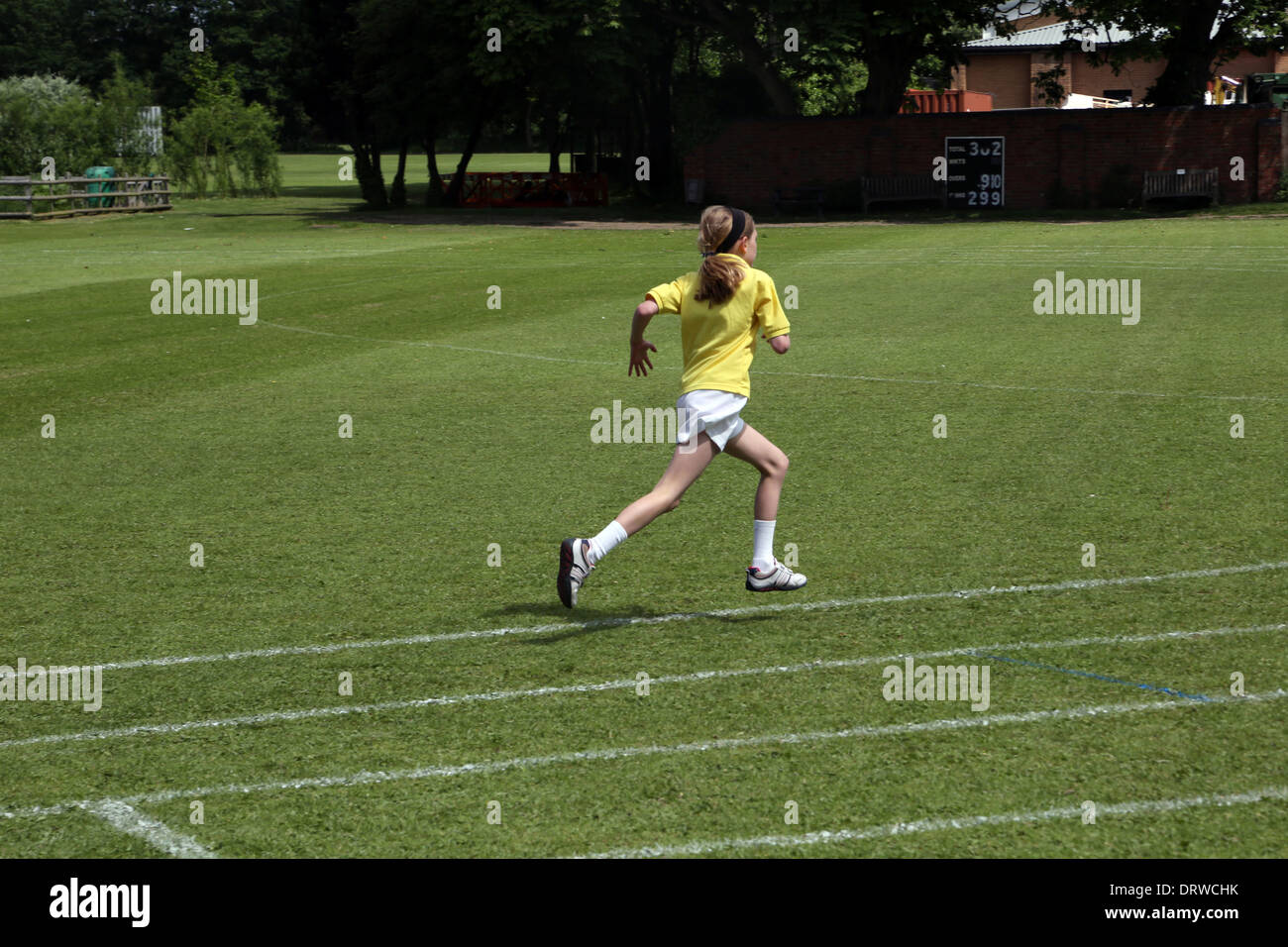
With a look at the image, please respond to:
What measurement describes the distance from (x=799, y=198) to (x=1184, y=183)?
37.2 ft

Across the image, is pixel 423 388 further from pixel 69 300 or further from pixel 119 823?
pixel 69 300

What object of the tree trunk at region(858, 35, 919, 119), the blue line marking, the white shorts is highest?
the tree trunk at region(858, 35, 919, 119)

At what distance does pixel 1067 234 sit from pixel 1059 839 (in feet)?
104

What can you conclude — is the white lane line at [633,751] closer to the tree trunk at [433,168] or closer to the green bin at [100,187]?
the tree trunk at [433,168]

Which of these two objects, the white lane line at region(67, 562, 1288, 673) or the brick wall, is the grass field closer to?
the white lane line at region(67, 562, 1288, 673)

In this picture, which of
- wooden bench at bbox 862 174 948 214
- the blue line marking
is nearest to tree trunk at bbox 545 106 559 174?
wooden bench at bbox 862 174 948 214

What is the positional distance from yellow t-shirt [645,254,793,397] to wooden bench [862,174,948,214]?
39.9m

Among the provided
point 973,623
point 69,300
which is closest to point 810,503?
point 973,623

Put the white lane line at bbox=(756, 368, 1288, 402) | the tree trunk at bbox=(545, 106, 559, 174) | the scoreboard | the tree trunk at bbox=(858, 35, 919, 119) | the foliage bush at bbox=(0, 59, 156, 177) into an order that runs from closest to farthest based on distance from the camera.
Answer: the white lane line at bbox=(756, 368, 1288, 402) < the scoreboard < the tree trunk at bbox=(858, 35, 919, 119) < the tree trunk at bbox=(545, 106, 559, 174) < the foliage bush at bbox=(0, 59, 156, 177)

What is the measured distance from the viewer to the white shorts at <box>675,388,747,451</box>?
23.3 feet

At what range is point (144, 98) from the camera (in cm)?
6122

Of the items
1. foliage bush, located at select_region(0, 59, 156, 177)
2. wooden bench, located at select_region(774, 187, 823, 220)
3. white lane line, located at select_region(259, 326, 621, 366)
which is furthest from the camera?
foliage bush, located at select_region(0, 59, 156, 177)

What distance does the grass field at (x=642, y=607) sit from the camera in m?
5.00

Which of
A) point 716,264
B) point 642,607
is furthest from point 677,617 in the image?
point 716,264
